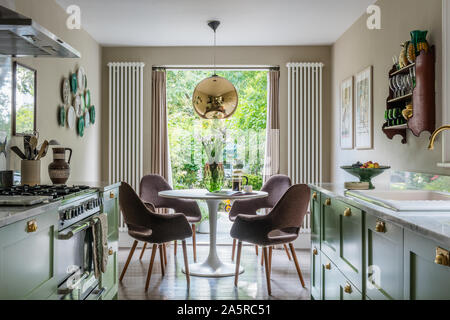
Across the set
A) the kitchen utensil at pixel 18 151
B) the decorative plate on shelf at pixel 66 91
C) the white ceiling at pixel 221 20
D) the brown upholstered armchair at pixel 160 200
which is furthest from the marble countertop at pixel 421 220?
the decorative plate on shelf at pixel 66 91

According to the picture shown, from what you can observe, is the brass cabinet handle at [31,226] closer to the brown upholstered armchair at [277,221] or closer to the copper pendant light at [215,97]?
the brown upholstered armchair at [277,221]

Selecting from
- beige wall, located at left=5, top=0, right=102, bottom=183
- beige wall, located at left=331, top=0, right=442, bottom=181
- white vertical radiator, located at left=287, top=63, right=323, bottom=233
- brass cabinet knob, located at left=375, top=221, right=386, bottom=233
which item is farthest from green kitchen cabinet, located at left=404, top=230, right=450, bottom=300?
white vertical radiator, located at left=287, top=63, right=323, bottom=233

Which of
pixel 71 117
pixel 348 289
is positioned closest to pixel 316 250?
pixel 348 289

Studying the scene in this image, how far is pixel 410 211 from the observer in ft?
5.30

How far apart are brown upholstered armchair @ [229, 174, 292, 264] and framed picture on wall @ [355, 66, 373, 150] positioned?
870mm

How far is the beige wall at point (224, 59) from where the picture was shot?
523 centimetres

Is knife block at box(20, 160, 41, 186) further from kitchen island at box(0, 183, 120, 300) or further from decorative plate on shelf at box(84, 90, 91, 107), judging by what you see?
decorative plate on shelf at box(84, 90, 91, 107)

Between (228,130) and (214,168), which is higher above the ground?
(228,130)

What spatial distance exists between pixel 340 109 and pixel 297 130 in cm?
64

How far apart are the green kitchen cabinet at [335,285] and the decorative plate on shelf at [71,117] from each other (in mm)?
2634

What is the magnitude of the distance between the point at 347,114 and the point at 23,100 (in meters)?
3.08

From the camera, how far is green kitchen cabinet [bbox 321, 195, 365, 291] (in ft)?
6.61

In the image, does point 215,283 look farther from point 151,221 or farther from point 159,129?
point 159,129

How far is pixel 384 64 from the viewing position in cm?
346
